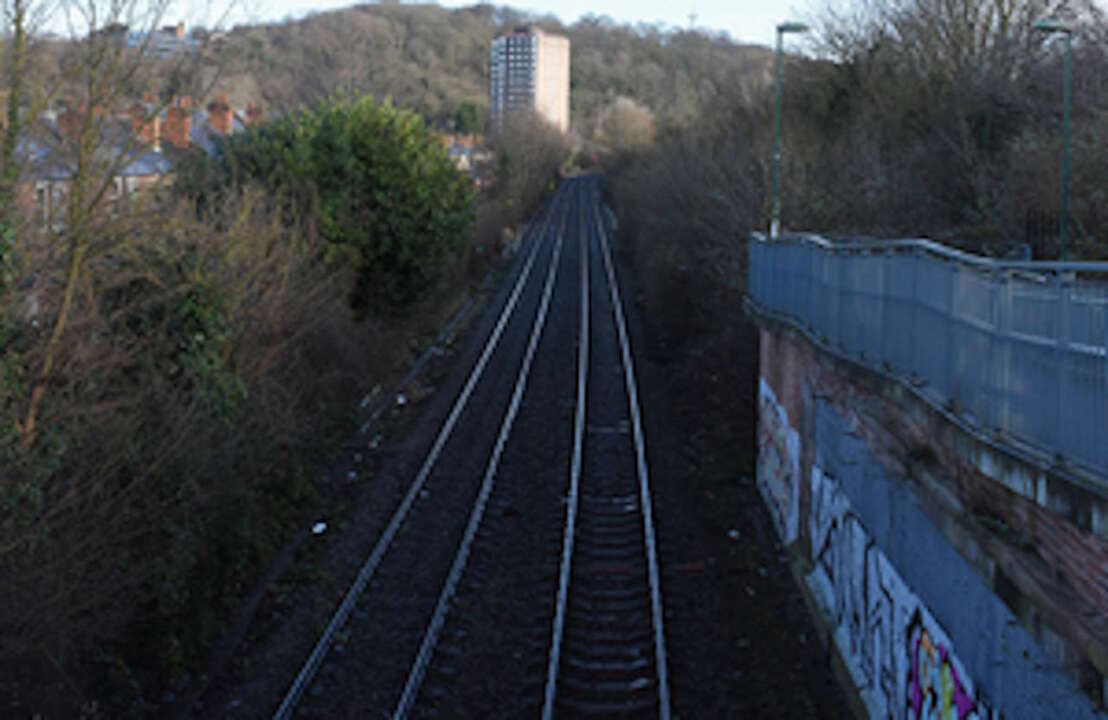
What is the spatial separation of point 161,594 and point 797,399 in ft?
24.0

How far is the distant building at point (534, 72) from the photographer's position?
149000 mm

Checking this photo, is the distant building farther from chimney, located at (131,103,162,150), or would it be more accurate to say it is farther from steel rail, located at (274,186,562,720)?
chimney, located at (131,103,162,150)

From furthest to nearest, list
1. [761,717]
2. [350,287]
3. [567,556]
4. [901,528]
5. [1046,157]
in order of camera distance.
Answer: [350,287], [1046,157], [567,556], [761,717], [901,528]

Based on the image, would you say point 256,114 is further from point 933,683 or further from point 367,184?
point 933,683

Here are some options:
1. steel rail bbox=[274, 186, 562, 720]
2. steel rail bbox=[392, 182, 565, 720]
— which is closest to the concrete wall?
steel rail bbox=[392, 182, 565, 720]

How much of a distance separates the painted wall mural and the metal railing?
1518 mm

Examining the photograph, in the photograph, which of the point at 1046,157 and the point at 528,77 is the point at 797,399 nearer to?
the point at 1046,157

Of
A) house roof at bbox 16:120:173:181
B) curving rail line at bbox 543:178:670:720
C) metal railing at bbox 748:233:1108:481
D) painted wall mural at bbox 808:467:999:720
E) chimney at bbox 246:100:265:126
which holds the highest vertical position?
chimney at bbox 246:100:265:126

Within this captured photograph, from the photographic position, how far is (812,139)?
27484mm

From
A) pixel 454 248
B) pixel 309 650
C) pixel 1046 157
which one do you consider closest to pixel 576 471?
pixel 309 650

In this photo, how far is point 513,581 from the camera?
1217 cm

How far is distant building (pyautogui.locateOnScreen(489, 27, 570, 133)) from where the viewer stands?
149000 mm

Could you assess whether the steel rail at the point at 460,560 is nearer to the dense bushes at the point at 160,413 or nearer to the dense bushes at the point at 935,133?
the dense bushes at the point at 160,413

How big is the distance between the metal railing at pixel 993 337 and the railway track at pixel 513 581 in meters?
3.53
